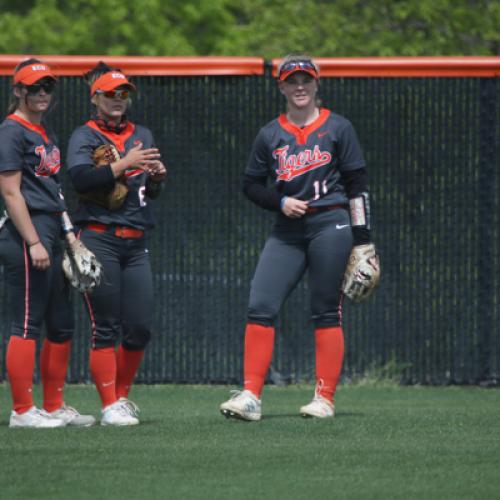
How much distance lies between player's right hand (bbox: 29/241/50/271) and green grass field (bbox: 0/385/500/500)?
82 cm

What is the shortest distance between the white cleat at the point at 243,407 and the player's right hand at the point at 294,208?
96cm

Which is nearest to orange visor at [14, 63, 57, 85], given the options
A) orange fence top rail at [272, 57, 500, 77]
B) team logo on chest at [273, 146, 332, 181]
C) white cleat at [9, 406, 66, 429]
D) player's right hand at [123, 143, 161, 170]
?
player's right hand at [123, 143, 161, 170]

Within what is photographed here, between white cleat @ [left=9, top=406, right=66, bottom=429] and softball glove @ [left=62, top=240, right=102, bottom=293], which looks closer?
softball glove @ [left=62, top=240, right=102, bottom=293]

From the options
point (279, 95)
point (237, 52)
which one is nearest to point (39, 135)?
point (279, 95)

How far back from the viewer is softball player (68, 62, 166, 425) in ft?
22.5

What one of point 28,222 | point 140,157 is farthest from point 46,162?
point 140,157

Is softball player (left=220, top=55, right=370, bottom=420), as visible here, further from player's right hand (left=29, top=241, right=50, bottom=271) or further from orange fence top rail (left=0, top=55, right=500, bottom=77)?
orange fence top rail (left=0, top=55, right=500, bottom=77)

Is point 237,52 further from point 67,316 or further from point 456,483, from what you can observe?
point 456,483

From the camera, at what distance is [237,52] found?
2641 centimetres

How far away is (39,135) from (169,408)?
215 centimetres

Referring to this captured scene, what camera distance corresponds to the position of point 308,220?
23.3ft

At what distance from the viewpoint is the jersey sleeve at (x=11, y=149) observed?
6.61 meters

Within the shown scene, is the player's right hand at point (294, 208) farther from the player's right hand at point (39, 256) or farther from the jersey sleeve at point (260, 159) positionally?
the player's right hand at point (39, 256)

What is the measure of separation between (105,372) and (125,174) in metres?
1.03
